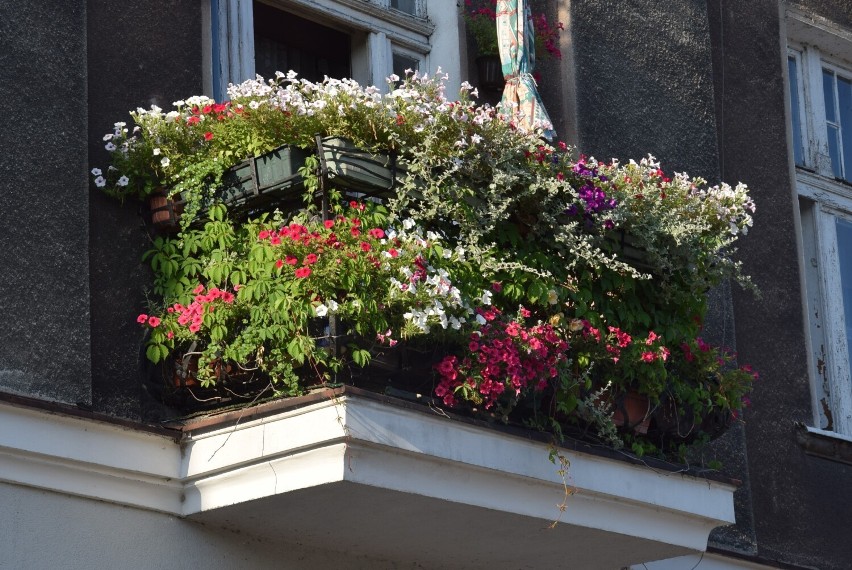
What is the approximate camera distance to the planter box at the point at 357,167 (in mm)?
6133

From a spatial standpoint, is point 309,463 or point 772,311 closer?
point 309,463

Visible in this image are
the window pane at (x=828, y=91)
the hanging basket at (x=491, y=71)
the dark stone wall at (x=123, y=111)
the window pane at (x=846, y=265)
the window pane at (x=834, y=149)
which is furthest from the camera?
the window pane at (x=828, y=91)

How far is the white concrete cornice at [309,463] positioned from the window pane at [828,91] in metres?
4.52

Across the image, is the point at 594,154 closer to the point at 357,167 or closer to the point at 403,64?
the point at 403,64

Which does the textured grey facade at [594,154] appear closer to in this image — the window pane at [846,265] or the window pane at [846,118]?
the window pane at [846,118]

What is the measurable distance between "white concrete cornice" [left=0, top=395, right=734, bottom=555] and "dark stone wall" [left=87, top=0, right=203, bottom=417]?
0.32m

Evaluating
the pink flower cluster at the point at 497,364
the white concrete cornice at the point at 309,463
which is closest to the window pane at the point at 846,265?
the white concrete cornice at the point at 309,463

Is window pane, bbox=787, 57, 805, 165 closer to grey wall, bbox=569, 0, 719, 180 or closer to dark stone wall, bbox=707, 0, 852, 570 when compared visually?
dark stone wall, bbox=707, 0, 852, 570

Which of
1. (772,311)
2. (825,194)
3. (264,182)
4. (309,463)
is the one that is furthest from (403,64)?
(825,194)

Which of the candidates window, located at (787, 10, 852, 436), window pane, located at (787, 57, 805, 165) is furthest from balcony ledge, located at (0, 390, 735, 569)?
window pane, located at (787, 57, 805, 165)

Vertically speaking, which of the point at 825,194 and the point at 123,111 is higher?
the point at 825,194

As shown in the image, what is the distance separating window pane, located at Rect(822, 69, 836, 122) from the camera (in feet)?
33.7

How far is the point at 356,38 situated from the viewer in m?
7.96

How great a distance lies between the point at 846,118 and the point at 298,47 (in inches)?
157
